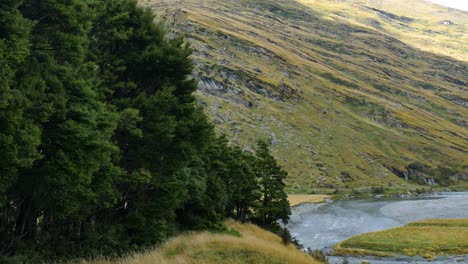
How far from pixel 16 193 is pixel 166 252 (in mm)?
6248

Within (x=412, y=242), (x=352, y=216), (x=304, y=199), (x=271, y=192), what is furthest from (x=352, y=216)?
(x=271, y=192)

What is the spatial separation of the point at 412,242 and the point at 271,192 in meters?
20.2

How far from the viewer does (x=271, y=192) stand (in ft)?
181

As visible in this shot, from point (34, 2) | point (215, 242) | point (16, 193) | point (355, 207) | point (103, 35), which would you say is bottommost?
point (355, 207)

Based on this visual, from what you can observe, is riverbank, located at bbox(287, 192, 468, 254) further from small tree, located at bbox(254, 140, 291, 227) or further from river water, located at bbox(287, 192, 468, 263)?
small tree, located at bbox(254, 140, 291, 227)

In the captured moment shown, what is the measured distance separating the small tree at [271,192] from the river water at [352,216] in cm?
587

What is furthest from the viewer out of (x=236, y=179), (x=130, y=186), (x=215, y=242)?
(x=236, y=179)

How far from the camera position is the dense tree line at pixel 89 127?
47.9 feet

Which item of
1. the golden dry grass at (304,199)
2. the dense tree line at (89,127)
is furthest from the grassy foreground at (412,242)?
the golden dry grass at (304,199)

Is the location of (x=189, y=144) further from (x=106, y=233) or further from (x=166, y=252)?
(x=166, y=252)

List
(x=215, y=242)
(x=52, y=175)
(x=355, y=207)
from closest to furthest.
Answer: (x=52, y=175) < (x=215, y=242) < (x=355, y=207)

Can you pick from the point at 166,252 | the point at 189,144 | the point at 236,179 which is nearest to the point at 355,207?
the point at 236,179

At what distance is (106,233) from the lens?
2205 cm

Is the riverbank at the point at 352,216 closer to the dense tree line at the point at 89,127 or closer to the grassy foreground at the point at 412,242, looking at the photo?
the grassy foreground at the point at 412,242
